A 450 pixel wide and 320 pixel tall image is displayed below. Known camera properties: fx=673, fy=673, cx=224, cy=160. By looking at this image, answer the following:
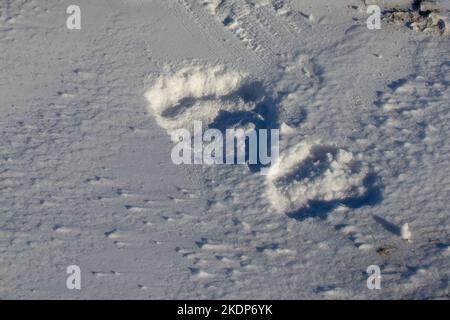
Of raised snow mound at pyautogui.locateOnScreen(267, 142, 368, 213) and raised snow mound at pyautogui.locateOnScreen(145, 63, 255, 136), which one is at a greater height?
raised snow mound at pyautogui.locateOnScreen(145, 63, 255, 136)

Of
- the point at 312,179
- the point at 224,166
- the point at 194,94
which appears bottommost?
the point at 312,179

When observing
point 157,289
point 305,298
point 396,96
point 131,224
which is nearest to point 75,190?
point 131,224

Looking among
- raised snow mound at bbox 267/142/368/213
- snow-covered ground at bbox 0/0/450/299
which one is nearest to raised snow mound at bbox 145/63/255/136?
snow-covered ground at bbox 0/0/450/299

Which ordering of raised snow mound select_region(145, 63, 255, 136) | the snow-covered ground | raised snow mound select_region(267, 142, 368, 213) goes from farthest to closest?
raised snow mound select_region(145, 63, 255, 136) → raised snow mound select_region(267, 142, 368, 213) → the snow-covered ground

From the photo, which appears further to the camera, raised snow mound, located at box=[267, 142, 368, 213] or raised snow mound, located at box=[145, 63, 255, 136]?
raised snow mound, located at box=[145, 63, 255, 136]

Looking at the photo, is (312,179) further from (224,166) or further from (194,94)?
(194,94)

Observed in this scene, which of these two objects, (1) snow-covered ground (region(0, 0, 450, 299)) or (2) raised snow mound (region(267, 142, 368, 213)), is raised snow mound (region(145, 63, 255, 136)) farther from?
(2) raised snow mound (region(267, 142, 368, 213))

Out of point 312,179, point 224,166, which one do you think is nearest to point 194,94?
point 224,166

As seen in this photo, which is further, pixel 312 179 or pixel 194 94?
pixel 194 94

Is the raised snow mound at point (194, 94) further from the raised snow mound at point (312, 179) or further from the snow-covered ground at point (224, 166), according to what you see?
the raised snow mound at point (312, 179)
